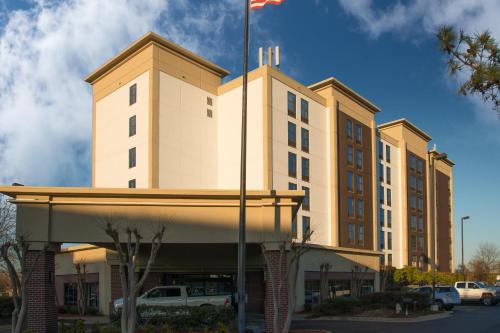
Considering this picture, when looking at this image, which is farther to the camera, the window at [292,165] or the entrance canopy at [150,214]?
the window at [292,165]

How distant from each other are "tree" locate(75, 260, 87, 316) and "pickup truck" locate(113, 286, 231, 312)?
12069 mm

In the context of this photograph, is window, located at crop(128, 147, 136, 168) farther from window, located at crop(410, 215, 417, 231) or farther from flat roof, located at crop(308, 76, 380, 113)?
window, located at crop(410, 215, 417, 231)

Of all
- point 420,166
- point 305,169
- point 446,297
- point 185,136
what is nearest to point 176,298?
point 446,297

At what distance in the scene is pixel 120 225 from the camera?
2161 cm

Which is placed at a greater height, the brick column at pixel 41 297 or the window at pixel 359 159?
the window at pixel 359 159

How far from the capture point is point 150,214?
861 inches

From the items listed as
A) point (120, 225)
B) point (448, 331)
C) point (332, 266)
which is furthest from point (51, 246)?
Answer: point (332, 266)

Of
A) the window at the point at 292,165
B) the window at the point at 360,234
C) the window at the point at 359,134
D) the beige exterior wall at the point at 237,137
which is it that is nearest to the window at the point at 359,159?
the window at the point at 359,134

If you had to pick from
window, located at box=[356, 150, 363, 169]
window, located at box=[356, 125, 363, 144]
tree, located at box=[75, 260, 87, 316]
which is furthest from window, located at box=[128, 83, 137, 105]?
window, located at box=[356, 150, 363, 169]

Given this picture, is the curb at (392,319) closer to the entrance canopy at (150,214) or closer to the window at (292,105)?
the entrance canopy at (150,214)

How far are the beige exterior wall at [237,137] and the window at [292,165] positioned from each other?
141 inches

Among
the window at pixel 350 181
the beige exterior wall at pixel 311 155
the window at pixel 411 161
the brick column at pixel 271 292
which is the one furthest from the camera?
the window at pixel 411 161

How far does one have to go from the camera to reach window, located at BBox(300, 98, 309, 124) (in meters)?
52.7

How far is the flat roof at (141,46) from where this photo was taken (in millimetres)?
47438
